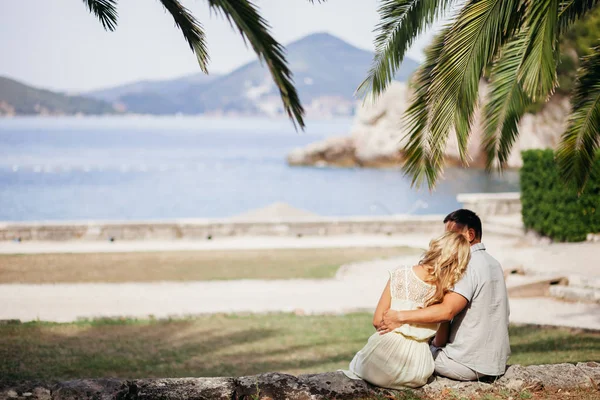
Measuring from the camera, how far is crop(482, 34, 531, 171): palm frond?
26.7 feet

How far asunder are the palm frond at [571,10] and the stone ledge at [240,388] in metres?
4.08

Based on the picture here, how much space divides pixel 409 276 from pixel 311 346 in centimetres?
480

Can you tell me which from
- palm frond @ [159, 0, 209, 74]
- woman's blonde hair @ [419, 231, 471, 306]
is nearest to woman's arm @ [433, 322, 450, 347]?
woman's blonde hair @ [419, 231, 471, 306]

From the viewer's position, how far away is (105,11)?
7.01 metres

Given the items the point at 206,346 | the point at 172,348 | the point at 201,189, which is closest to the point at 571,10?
the point at 206,346

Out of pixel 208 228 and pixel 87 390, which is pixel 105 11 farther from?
pixel 208 228

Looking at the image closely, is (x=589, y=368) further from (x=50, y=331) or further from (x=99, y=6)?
(x=50, y=331)

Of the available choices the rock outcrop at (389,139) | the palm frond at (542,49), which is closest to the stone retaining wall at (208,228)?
the palm frond at (542,49)

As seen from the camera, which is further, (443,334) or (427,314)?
(443,334)

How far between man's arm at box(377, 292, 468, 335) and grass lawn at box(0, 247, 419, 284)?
370 inches

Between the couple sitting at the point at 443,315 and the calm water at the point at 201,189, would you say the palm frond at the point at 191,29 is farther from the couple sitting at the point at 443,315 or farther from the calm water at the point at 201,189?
the calm water at the point at 201,189

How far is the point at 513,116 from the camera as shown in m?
8.34

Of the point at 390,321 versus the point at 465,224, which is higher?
the point at 465,224

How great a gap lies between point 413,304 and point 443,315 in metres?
0.22
